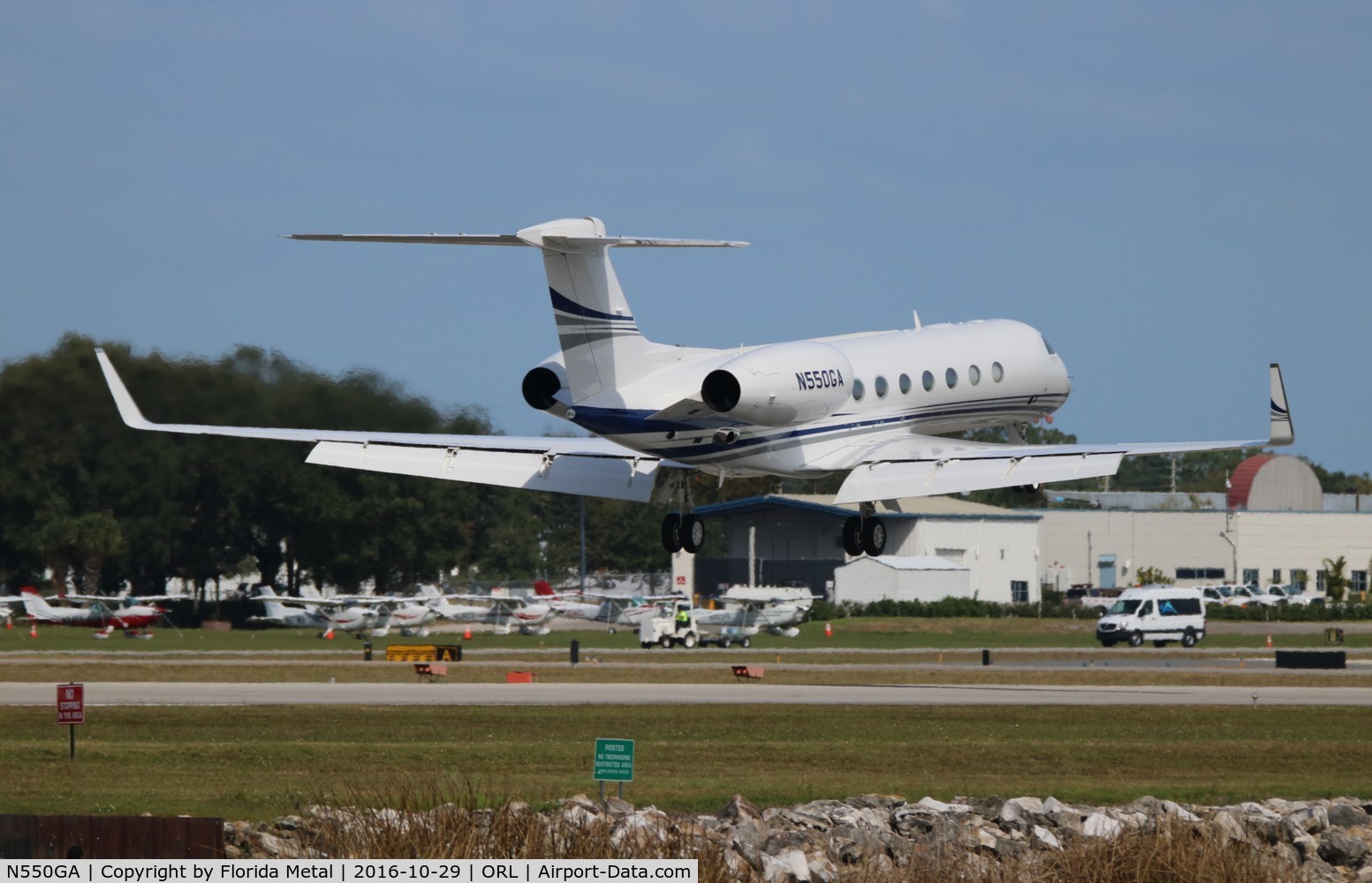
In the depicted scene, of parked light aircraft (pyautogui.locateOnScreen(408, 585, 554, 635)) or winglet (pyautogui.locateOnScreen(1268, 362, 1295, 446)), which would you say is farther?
parked light aircraft (pyautogui.locateOnScreen(408, 585, 554, 635))

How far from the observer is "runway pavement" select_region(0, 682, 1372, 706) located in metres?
36.5

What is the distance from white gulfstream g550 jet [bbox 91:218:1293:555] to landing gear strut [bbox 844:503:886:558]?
34 millimetres

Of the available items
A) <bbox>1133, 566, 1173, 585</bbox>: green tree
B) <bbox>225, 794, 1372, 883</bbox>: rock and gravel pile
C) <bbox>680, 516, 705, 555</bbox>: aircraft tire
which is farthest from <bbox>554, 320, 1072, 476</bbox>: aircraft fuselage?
<bbox>1133, 566, 1173, 585</bbox>: green tree

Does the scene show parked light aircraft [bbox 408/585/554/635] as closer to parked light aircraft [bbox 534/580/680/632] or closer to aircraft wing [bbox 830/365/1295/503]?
parked light aircraft [bbox 534/580/680/632]

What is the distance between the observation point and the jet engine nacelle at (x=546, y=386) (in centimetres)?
2967

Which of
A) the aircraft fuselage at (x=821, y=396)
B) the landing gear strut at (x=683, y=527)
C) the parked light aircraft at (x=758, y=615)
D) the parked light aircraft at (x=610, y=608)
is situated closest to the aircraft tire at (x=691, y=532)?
the landing gear strut at (x=683, y=527)

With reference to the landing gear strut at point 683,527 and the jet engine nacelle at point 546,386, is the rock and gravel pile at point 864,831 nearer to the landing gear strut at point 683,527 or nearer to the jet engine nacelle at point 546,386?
the jet engine nacelle at point 546,386

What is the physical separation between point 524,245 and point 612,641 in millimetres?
35234

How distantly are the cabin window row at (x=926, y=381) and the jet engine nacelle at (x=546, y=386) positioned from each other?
5876 mm

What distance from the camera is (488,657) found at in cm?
5222

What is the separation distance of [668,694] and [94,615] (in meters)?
33.4

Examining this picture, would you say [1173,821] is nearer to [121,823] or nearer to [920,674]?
[121,823]

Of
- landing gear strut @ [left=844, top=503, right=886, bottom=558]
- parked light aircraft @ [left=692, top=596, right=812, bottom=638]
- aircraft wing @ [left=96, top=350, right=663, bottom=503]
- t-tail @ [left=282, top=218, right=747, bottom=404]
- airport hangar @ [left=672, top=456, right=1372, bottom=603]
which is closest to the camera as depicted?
t-tail @ [left=282, top=218, right=747, bottom=404]

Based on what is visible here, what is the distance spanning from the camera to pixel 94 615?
6456 centimetres
